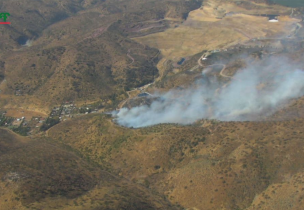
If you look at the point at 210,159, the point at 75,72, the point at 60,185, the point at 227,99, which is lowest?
the point at 227,99

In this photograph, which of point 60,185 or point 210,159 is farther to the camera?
point 210,159

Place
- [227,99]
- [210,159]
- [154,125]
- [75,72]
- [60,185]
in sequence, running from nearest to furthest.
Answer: [60,185]
[210,159]
[154,125]
[227,99]
[75,72]

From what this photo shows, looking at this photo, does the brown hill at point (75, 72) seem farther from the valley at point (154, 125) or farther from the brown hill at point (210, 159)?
the brown hill at point (210, 159)

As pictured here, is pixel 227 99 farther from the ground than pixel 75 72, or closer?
closer

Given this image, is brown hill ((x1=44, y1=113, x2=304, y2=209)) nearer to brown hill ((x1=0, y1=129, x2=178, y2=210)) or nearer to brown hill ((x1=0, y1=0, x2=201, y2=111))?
brown hill ((x1=0, y1=129, x2=178, y2=210))

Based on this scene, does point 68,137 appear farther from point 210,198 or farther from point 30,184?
point 210,198

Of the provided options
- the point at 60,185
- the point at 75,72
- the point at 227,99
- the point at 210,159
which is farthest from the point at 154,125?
the point at 75,72

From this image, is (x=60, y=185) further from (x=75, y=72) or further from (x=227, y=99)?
(x=75, y=72)

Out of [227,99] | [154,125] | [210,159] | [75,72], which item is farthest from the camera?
[75,72]
